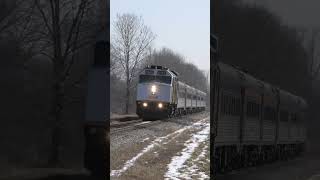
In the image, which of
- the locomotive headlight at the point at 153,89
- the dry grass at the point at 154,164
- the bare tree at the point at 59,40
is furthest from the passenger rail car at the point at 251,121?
the locomotive headlight at the point at 153,89

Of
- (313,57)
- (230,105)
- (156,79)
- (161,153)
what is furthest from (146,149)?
(313,57)

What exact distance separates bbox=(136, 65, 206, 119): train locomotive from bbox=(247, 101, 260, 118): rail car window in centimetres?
55

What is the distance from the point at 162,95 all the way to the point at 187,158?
196 cm

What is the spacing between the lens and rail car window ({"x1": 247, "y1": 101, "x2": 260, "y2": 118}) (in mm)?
5793

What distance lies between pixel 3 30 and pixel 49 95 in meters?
0.83

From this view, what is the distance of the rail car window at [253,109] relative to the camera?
5.79m

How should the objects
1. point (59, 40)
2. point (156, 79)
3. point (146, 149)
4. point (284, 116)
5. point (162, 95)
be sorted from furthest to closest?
point (162, 95)
point (284, 116)
point (156, 79)
point (146, 149)
point (59, 40)

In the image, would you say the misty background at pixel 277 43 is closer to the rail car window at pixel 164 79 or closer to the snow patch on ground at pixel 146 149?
the snow patch on ground at pixel 146 149

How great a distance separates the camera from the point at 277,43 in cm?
638

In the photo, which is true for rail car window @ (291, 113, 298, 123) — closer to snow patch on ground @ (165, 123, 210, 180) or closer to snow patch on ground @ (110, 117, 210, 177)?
snow patch on ground @ (110, 117, 210, 177)

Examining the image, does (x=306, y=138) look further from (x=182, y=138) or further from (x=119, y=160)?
(x=119, y=160)

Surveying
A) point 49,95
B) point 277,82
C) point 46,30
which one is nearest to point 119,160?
point 49,95

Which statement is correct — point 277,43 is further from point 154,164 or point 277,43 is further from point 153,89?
point 154,164

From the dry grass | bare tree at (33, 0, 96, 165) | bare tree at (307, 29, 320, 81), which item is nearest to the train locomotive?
the dry grass
